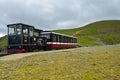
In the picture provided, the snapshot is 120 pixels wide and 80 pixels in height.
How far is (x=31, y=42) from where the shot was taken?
38188 mm

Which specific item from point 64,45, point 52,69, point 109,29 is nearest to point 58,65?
point 52,69

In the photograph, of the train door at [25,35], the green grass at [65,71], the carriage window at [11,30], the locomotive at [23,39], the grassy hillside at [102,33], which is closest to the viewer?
the green grass at [65,71]

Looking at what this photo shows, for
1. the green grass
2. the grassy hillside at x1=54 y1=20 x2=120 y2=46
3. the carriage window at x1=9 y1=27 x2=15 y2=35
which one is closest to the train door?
the carriage window at x1=9 y1=27 x2=15 y2=35

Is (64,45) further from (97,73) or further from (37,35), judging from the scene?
(97,73)

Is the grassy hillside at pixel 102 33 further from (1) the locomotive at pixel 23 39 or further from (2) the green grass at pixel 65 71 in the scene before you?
(2) the green grass at pixel 65 71

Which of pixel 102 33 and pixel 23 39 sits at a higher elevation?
pixel 102 33

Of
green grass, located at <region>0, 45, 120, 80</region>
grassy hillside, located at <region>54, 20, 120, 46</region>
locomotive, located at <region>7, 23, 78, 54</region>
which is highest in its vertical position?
grassy hillside, located at <region>54, 20, 120, 46</region>

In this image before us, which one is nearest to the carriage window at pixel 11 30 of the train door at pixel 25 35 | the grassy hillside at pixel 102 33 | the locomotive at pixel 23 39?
the locomotive at pixel 23 39

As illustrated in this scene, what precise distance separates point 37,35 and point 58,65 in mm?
26345

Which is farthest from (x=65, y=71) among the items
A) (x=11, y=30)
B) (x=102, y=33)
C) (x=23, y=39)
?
(x=102, y=33)

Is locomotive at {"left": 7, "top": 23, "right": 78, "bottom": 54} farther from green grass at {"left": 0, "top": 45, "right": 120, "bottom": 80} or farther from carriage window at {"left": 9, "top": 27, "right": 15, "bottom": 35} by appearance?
green grass at {"left": 0, "top": 45, "right": 120, "bottom": 80}

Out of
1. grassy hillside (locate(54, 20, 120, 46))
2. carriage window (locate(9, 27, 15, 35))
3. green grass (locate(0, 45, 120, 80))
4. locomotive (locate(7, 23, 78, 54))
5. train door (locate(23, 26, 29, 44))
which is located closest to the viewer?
green grass (locate(0, 45, 120, 80))

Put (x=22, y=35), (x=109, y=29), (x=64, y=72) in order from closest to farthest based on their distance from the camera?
(x=64, y=72)
(x=22, y=35)
(x=109, y=29)

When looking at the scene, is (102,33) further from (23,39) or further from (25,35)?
(23,39)
